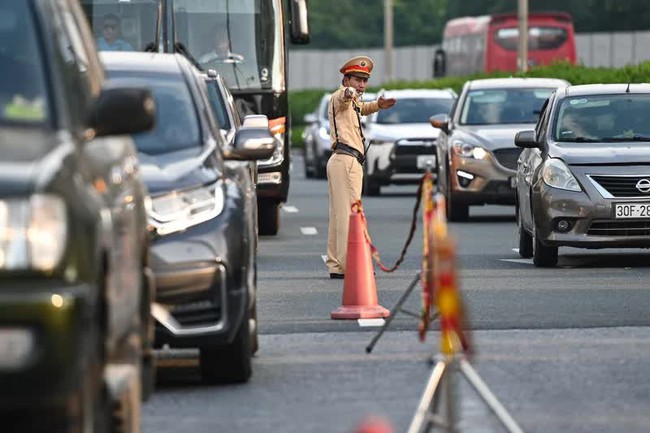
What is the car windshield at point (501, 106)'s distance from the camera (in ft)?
Answer: 90.6

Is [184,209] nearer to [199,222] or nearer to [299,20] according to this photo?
[199,222]

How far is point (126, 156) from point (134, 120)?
0.79 m

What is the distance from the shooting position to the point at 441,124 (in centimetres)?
2634

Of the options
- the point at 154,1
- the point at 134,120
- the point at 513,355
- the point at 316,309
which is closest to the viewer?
the point at 134,120

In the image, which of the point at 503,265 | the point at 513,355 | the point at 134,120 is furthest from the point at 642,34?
the point at 134,120

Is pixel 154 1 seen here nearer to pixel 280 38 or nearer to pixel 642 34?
pixel 280 38

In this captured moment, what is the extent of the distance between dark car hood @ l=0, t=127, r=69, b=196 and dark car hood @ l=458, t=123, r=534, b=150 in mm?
19682

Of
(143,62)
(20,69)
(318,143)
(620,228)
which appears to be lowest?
(318,143)

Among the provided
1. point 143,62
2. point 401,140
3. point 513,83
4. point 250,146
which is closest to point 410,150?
point 401,140

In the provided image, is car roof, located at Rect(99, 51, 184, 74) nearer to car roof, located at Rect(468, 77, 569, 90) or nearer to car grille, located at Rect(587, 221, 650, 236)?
car grille, located at Rect(587, 221, 650, 236)

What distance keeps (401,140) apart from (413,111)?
1.28 meters

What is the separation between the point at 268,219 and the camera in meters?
24.5

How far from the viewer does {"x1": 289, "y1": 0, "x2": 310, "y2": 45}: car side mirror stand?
24781mm

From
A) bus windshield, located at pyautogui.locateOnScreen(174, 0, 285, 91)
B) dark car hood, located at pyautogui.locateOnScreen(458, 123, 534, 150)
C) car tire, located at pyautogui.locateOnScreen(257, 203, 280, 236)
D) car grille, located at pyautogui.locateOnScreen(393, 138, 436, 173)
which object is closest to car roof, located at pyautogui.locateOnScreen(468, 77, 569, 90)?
dark car hood, located at pyautogui.locateOnScreen(458, 123, 534, 150)
